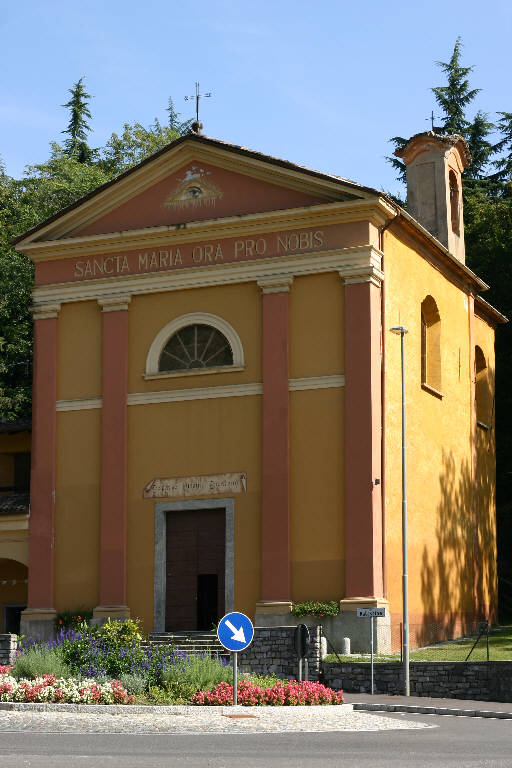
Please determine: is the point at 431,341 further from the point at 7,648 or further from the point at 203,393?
the point at 7,648

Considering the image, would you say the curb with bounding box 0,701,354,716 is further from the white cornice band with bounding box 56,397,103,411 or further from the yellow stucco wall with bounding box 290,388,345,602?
the white cornice band with bounding box 56,397,103,411

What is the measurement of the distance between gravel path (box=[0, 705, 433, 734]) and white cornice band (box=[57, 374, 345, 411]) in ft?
40.3

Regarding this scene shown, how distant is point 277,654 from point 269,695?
7352 millimetres

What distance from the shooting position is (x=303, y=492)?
1219 inches

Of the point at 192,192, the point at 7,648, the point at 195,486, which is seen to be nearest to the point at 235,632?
the point at 7,648

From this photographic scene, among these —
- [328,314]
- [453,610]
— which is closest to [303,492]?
[328,314]

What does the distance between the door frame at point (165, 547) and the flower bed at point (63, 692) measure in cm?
1082

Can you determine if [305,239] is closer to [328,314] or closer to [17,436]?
[328,314]

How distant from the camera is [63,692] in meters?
20.2

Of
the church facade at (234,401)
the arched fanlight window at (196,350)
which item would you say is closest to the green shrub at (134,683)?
the church facade at (234,401)

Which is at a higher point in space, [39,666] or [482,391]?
[482,391]

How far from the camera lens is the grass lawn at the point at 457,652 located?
2795cm

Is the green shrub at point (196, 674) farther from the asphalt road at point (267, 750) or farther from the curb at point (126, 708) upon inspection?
the asphalt road at point (267, 750)

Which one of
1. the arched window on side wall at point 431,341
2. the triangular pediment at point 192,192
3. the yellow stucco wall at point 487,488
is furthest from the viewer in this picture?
the yellow stucco wall at point 487,488
